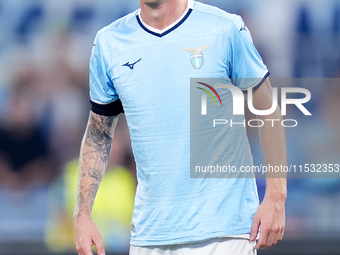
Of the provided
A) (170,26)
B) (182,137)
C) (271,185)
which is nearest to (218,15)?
(170,26)

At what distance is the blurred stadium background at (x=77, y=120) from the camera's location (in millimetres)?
5988

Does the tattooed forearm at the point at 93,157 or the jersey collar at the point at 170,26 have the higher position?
the jersey collar at the point at 170,26

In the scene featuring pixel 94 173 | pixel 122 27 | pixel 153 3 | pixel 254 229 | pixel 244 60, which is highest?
pixel 153 3

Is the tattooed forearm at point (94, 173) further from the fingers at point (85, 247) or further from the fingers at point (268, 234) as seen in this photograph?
the fingers at point (268, 234)

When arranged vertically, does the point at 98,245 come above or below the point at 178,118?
below

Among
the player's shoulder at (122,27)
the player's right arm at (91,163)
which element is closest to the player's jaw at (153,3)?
the player's shoulder at (122,27)

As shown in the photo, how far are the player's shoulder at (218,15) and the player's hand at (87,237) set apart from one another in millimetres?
1069

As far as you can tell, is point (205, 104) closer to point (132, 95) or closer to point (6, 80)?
point (132, 95)

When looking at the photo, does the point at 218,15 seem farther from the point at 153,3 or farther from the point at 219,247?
the point at 219,247

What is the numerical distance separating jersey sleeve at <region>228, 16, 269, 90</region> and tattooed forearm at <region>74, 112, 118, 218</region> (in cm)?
69

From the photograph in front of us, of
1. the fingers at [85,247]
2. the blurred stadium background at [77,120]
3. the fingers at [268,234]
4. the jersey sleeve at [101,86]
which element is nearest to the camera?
the fingers at [268,234]

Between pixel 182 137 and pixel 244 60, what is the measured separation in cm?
42

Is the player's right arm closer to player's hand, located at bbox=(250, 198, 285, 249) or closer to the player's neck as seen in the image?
the player's neck

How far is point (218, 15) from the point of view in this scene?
307 cm
